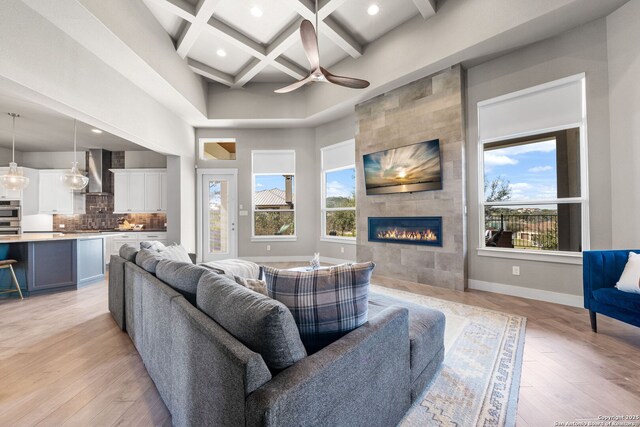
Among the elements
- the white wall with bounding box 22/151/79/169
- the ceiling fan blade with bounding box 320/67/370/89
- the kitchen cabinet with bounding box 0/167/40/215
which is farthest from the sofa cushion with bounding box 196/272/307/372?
the white wall with bounding box 22/151/79/169

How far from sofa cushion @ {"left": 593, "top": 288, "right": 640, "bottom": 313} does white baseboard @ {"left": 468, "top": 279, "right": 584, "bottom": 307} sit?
0.99 m

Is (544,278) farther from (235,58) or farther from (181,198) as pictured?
(181,198)

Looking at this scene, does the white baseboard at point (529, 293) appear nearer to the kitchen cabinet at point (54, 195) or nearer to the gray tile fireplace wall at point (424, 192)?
the gray tile fireplace wall at point (424, 192)

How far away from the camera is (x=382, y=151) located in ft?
15.2

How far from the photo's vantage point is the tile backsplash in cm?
695

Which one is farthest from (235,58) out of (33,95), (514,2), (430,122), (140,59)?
(514,2)

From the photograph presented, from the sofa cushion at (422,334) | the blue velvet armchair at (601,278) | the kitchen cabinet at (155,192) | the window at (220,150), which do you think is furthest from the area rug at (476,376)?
the kitchen cabinet at (155,192)

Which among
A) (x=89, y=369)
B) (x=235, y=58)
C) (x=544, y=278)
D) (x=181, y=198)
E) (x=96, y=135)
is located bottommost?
(x=89, y=369)

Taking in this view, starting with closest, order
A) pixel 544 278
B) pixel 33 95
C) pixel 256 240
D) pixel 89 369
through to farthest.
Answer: pixel 89 369, pixel 33 95, pixel 544 278, pixel 256 240

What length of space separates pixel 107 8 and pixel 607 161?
562 cm

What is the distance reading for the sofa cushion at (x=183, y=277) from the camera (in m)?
1.46

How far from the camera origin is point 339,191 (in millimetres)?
5957

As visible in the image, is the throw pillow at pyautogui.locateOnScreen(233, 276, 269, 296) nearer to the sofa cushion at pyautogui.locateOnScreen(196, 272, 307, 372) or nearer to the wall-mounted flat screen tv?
the sofa cushion at pyautogui.locateOnScreen(196, 272, 307, 372)

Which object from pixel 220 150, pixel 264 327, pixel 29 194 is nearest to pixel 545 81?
pixel 264 327
